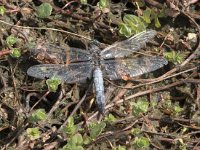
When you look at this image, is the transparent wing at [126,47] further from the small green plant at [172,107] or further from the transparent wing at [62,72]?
the small green plant at [172,107]

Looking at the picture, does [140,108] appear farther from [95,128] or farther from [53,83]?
[53,83]

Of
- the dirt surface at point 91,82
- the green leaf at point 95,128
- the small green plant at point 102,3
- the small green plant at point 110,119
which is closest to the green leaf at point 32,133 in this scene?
the dirt surface at point 91,82

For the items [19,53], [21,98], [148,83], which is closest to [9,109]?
[21,98]

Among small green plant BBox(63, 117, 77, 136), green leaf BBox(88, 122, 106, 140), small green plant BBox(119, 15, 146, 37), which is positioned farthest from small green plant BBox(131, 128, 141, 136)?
small green plant BBox(119, 15, 146, 37)

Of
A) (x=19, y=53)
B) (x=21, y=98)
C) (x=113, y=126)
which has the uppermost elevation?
(x=19, y=53)

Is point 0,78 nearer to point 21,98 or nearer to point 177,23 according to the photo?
point 21,98
